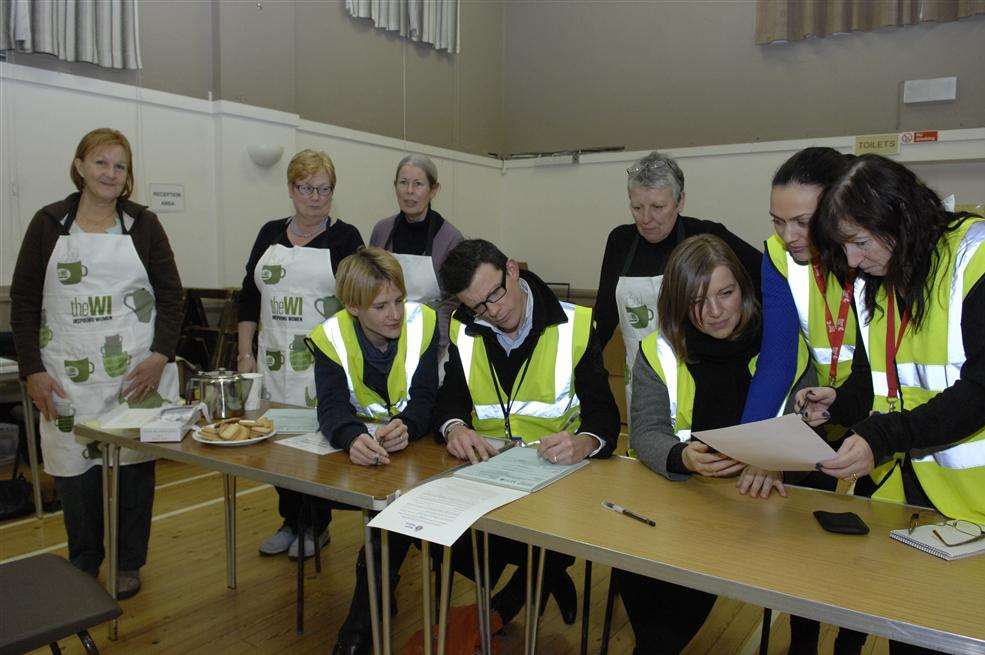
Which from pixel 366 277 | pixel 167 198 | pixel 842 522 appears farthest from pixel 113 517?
pixel 167 198

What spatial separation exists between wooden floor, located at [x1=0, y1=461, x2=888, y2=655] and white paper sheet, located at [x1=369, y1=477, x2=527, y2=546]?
38.6 inches

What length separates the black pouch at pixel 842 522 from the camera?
1377 millimetres

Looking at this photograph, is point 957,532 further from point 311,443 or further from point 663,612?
point 311,443

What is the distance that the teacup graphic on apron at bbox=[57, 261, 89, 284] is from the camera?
2545 mm

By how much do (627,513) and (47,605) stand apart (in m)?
1.19

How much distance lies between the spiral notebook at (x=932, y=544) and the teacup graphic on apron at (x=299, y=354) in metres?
2.20

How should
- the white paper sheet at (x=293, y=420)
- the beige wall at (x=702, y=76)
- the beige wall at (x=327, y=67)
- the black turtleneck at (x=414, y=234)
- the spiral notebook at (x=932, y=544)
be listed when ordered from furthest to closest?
1. the beige wall at (x=702, y=76)
2. the beige wall at (x=327, y=67)
3. the black turtleneck at (x=414, y=234)
4. the white paper sheet at (x=293, y=420)
5. the spiral notebook at (x=932, y=544)

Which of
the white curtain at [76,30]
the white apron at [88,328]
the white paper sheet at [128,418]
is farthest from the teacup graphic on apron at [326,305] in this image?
the white curtain at [76,30]

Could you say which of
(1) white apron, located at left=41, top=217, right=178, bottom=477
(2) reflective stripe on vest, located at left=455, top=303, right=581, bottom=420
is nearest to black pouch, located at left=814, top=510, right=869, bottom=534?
(2) reflective stripe on vest, located at left=455, top=303, right=581, bottom=420

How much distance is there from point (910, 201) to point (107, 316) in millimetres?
2491

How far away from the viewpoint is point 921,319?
1.40 m

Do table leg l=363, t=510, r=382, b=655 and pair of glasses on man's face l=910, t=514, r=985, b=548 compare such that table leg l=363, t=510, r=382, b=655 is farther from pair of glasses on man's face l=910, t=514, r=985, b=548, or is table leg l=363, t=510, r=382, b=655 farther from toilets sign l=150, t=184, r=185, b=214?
toilets sign l=150, t=184, r=185, b=214

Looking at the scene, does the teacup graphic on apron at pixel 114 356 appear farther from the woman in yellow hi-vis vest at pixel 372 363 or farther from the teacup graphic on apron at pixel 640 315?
the teacup graphic on apron at pixel 640 315

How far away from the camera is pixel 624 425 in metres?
5.66
